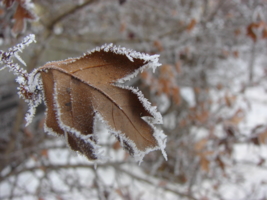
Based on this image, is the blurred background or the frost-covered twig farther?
the blurred background

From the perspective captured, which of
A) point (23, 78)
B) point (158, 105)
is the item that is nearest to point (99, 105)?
point (23, 78)

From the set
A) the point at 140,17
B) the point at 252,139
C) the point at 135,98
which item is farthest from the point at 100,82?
the point at 140,17

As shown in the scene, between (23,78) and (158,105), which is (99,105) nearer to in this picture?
(23,78)

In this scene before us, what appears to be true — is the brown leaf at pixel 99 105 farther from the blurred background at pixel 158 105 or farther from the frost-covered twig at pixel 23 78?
the blurred background at pixel 158 105

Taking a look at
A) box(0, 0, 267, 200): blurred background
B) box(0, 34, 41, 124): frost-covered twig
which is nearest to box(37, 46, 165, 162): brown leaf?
box(0, 34, 41, 124): frost-covered twig

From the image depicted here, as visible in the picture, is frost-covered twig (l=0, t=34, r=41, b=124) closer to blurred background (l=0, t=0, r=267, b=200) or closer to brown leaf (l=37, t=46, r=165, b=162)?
brown leaf (l=37, t=46, r=165, b=162)

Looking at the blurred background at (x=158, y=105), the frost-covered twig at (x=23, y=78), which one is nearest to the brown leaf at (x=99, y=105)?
the frost-covered twig at (x=23, y=78)
